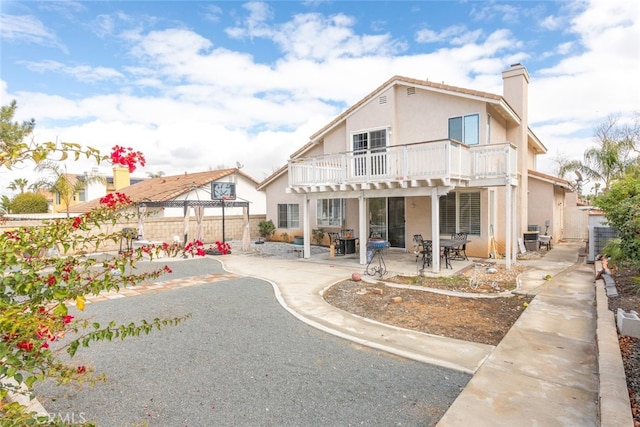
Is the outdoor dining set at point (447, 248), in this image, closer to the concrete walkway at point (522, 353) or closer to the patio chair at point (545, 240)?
the concrete walkway at point (522, 353)

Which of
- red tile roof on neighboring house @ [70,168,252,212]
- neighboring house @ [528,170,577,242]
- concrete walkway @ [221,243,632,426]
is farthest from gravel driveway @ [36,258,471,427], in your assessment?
red tile roof on neighboring house @ [70,168,252,212]

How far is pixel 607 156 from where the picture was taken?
19203 millimetres

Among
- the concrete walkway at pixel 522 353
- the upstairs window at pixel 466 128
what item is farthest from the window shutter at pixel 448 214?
the concrete walkway at pixel 522 353

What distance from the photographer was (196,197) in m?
24.5

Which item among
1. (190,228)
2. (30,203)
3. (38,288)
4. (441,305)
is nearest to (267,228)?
(190,228)

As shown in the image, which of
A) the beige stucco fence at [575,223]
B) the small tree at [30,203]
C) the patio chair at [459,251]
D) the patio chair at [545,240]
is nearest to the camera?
the patio chair at [459,251]

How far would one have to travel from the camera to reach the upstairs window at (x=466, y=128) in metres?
13.2

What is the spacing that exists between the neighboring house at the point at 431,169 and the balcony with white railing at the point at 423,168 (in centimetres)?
3

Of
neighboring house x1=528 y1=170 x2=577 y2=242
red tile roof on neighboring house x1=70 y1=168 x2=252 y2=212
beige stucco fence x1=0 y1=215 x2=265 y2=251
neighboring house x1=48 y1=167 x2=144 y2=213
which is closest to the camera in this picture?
neighboring house x1=528 y1=170 x2=577 y2=242

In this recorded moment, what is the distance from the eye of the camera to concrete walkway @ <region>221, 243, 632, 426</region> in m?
3.54

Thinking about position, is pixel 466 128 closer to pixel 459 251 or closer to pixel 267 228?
pixel 459 251

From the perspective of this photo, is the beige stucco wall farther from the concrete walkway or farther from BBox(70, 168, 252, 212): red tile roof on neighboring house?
BBox(70, 168, 252, 212): red tile roof on neighboring house

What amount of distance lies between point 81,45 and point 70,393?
11.1 metres

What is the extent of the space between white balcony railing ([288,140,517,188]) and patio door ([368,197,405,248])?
334 cm
